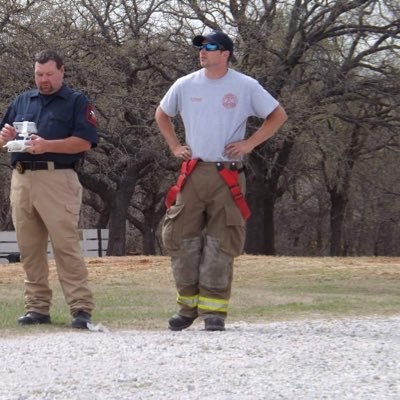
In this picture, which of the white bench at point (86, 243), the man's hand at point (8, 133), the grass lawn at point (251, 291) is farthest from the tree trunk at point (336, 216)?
the man's hand at point (8, 133)

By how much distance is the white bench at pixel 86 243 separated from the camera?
28000 mm

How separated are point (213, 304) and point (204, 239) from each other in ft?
1.58

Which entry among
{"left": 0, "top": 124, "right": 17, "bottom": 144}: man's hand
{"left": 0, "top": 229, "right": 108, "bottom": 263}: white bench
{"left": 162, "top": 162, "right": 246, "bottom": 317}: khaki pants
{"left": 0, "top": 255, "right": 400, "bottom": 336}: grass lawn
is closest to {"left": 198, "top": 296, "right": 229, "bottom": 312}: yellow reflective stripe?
{"left": 162, "top": 162, "right": 246, "bottom": 317}: khaki pants

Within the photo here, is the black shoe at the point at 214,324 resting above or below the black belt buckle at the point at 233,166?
below

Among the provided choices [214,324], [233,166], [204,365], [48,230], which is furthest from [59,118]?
[204,365]

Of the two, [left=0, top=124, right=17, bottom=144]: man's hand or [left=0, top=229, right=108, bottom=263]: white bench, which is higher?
[left=0, top=124, right=17, bottom=144]: man's hand

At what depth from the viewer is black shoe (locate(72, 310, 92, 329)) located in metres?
7.51

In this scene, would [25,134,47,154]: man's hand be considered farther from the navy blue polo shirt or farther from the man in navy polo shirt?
the navy blue polo shirt

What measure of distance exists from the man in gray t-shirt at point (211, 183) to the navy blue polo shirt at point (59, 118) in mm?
726

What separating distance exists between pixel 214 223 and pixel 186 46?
16388 mm

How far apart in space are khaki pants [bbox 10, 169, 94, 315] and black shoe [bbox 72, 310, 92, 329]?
0.04m

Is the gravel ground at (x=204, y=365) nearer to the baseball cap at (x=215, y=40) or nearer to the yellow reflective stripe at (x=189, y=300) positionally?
the yellow reflective stripe at (x=189, y=300)

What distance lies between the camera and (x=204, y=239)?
752 cm

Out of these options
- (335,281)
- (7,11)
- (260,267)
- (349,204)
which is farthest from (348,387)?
(349,204)
